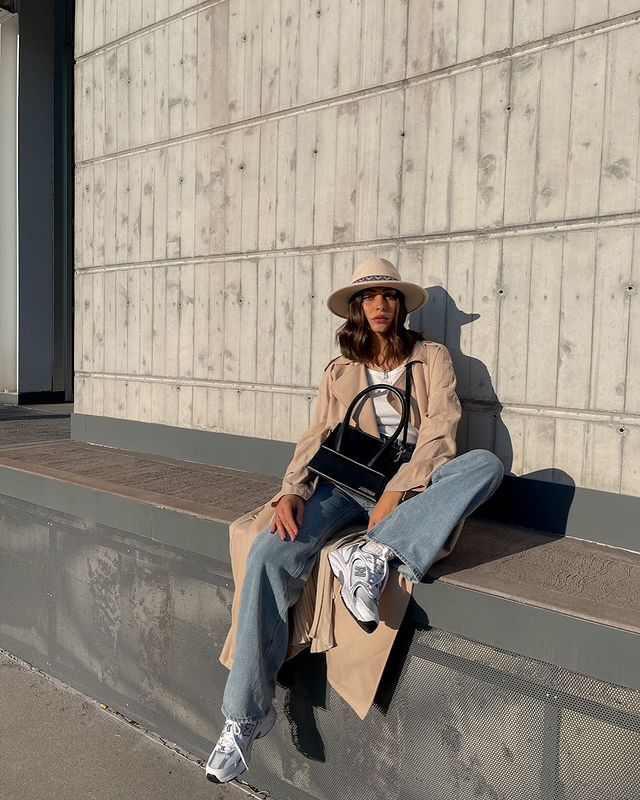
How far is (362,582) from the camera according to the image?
2539 millimetres

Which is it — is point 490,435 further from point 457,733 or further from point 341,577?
point 457,733

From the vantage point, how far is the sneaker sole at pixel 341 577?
2539 mm

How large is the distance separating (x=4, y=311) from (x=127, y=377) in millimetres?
5467

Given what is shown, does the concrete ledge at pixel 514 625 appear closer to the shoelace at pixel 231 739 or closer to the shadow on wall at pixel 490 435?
the shoelace at pixel 231 739

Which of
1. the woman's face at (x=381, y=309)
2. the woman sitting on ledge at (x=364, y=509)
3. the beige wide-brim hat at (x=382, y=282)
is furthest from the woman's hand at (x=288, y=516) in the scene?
the beige wide-brim hat at (x=382, y=282)

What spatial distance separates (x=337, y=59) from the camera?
4195mm

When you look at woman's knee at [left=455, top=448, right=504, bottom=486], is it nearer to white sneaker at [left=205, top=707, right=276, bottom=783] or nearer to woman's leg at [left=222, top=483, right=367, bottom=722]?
woman's leg at [left=222, top=483, right=367, bottom=722]

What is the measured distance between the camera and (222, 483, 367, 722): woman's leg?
2.71 metres

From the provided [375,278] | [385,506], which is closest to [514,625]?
[385,506]

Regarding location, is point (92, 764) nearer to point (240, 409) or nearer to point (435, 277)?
point (240, 409)

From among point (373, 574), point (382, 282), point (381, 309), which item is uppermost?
point (382, 282)

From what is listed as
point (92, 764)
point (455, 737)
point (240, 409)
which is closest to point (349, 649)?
point (455, 737)

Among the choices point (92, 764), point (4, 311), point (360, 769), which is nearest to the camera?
point (360, 769)

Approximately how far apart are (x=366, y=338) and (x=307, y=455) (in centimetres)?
61
